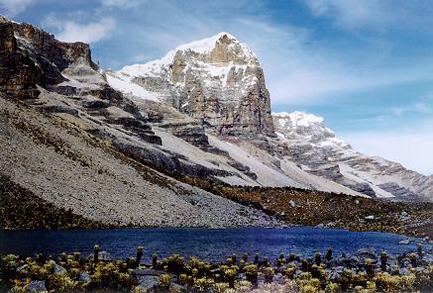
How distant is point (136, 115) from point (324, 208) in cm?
→ 8080

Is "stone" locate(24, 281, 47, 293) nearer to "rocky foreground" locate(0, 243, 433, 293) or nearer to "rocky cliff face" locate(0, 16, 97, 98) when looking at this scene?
"rocky foreground" locate(0, 243, 433, 293)

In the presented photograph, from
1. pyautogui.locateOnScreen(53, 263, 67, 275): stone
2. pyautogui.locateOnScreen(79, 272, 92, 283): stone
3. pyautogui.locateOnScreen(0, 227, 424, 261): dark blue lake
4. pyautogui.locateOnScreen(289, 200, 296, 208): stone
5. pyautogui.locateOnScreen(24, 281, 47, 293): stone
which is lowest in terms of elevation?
pyautogui.locateOnScreen(24, 281, 47, 293): stone

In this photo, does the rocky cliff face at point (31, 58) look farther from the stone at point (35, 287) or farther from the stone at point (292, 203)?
the stone at point (35, 287)

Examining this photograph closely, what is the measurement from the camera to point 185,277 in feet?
94.2

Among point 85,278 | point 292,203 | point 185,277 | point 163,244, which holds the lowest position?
point 85,278

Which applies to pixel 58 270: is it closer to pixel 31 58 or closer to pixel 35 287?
pixel 35 287

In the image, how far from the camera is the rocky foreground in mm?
25719

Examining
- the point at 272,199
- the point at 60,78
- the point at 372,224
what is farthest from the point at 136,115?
the point at 372,224

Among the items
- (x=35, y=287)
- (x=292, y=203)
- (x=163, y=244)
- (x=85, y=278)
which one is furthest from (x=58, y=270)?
(x=292, y=203)

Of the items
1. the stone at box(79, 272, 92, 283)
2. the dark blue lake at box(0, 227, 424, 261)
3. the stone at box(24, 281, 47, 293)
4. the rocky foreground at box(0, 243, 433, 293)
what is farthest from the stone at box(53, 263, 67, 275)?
the dark blue lake at box(0, 227, 424, 261)

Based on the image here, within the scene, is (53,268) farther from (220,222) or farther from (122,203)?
(220,222)

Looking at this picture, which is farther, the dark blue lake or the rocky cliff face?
the rocky cliff face

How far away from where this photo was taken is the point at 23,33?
577ft

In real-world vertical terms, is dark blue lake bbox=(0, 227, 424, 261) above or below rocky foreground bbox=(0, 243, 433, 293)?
above
